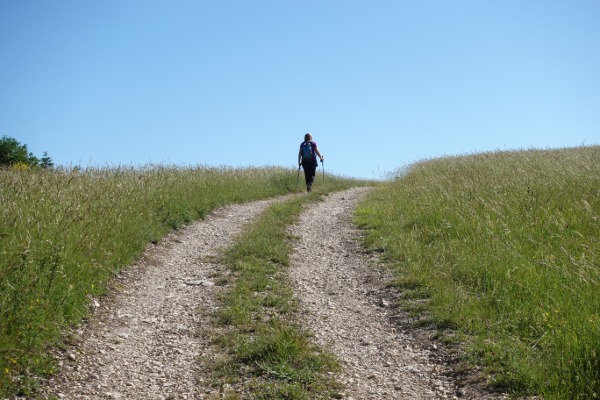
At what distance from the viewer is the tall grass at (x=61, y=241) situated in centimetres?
567

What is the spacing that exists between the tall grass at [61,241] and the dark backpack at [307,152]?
655 cm

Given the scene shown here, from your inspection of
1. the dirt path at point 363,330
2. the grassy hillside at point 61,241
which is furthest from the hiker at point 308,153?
the dirt path at point 363,330

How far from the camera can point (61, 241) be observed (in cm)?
777

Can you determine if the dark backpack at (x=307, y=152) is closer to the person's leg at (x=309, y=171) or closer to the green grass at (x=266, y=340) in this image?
the person's leg at (x=309, y=171)

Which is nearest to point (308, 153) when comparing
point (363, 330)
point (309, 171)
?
point (309, 171)

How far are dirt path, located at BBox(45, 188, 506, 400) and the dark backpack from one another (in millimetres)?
10593

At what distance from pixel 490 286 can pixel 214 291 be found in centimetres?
440

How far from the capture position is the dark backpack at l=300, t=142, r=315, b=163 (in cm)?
2206

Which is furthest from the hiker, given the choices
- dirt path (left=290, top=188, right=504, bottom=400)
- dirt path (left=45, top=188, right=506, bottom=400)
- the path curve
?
the path curve

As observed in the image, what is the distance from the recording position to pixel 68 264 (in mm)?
7398

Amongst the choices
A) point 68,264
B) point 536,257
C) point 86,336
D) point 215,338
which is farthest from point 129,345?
point 536,257

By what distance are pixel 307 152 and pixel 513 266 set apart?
14.4 meters

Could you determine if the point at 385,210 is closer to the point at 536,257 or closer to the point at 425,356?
the point at 536,257

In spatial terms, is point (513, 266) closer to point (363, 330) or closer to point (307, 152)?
point (363, 330)
